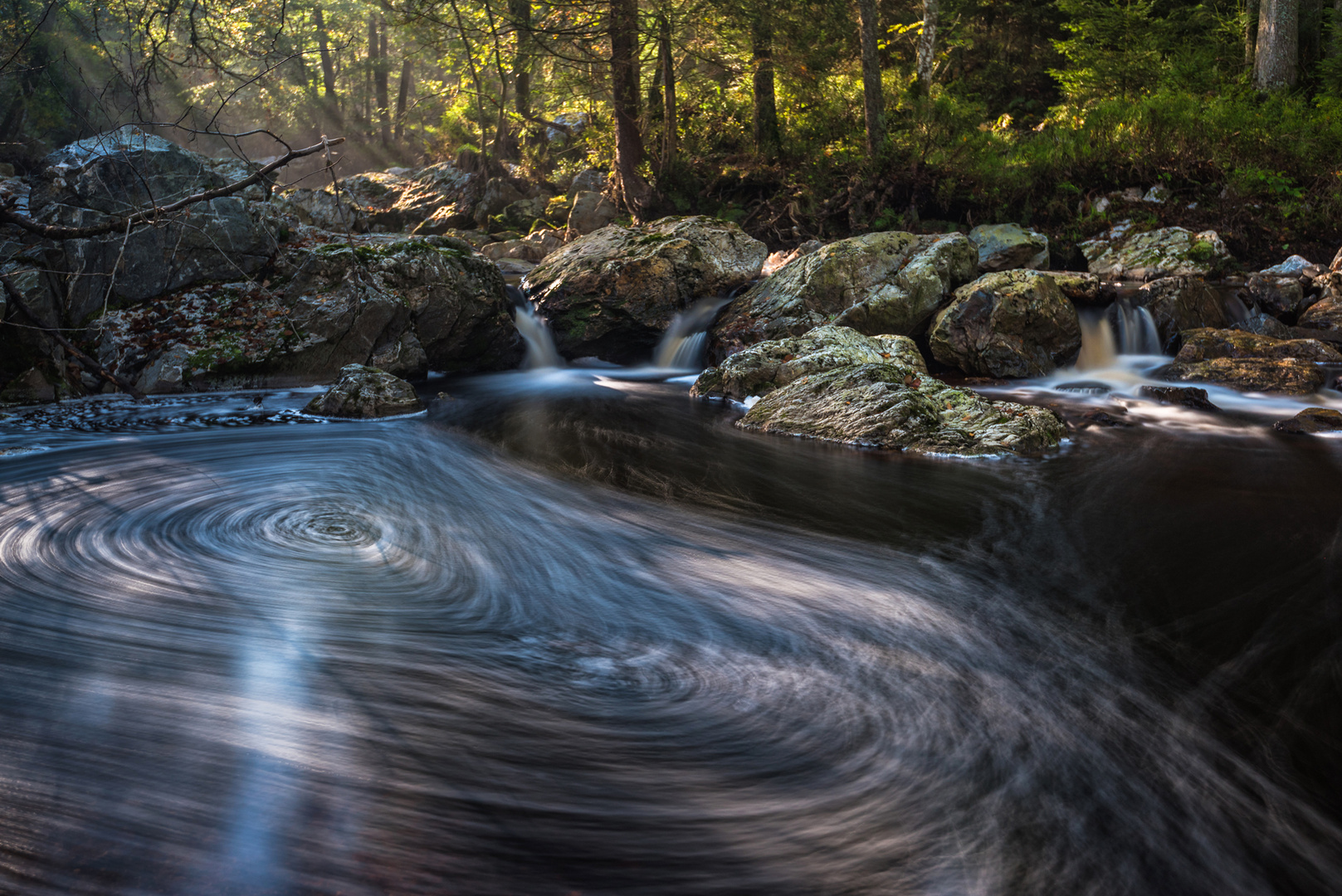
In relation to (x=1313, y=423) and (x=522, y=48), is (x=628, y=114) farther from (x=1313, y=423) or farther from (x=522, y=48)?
(x=1313, y=423)

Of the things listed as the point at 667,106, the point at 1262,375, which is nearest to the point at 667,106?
the point at 667,106

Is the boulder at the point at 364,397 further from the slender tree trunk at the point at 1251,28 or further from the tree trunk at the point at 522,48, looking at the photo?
the slender tree trunk at the point at 1251,28

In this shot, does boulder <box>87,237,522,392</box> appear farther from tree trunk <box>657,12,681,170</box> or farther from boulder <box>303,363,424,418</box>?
tree trunk <box>657,12,681,170</box>

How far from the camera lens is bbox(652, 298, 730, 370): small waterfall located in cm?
1146

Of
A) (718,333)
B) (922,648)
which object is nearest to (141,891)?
(922,648)

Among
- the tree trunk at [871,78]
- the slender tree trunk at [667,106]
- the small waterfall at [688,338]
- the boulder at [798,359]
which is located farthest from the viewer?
the slender tree trunk at [667,106]

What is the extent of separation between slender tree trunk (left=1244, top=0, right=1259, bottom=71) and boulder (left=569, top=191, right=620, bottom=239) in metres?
13.7

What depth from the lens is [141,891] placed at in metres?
1.88

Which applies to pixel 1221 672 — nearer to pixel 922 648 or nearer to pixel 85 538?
pixel 922 648

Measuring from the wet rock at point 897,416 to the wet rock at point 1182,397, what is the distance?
2242 millimetres

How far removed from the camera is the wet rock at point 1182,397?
8359 mm

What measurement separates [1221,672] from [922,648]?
1089 mm

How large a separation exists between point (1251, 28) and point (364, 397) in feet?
63.7

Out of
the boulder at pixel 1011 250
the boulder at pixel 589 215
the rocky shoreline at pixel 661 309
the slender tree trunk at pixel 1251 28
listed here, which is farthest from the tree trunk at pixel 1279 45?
the boulder at pixel 589 215
